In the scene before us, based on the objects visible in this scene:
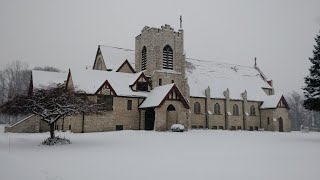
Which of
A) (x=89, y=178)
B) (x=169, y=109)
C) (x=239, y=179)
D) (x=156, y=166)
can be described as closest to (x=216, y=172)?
(x=239, y=179)

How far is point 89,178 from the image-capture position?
427 inches

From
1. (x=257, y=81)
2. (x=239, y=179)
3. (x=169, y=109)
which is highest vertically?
(x=257, y=81)

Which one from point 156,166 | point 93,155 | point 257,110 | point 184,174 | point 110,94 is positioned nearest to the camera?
point 184,174

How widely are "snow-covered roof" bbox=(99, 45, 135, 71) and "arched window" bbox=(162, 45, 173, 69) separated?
261 inches

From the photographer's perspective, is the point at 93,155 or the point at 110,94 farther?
the point at 110,94

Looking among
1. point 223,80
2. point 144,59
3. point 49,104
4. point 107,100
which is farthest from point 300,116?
point 49,104

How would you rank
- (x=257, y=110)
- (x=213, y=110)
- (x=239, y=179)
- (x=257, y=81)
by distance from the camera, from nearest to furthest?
(x=239, y=179), (x=213, y=110), (x=257, y=110), (x=257, y=81)

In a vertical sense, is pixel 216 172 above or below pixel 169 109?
below

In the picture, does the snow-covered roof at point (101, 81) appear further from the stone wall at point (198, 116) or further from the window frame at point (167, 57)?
the stone wall at point (198, 116)

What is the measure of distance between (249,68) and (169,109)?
30.4 metres

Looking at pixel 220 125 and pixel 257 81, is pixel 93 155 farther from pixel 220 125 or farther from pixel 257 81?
pixel 257 81

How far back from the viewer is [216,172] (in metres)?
11.9

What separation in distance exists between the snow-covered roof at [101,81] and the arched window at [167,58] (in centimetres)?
520

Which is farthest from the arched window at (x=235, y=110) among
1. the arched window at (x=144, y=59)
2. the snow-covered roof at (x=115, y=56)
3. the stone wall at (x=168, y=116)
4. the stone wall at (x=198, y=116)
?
the snow-covered roof at (x=115, y=56)
